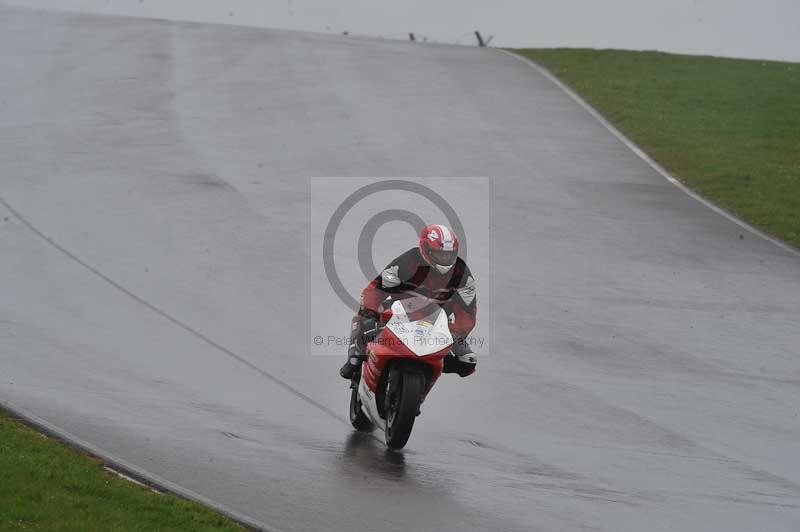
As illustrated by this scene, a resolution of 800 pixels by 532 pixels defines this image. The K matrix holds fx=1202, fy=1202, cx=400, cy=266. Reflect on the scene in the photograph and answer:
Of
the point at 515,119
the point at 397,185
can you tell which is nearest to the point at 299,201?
the point at 397,185

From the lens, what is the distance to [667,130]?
2909 cm

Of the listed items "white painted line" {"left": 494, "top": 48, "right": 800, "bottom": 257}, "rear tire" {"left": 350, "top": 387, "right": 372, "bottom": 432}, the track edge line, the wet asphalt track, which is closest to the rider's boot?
"rear tire" {"left": 350, "top": 387, "right": 372, "bottom": 432}

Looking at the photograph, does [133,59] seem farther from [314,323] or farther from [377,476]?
[377,476]

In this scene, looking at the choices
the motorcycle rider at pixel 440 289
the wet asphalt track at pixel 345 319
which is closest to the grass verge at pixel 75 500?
the wet asphalt track at pixel 345 319

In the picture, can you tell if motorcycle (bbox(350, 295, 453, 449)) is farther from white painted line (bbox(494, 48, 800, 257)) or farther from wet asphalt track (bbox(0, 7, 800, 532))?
white painted line (bbox(494, 48, 800, 257))

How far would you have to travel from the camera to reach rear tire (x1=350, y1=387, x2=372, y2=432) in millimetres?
11147

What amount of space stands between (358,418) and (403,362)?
1292mm

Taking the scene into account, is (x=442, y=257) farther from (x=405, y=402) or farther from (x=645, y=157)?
(x=645, y=157)

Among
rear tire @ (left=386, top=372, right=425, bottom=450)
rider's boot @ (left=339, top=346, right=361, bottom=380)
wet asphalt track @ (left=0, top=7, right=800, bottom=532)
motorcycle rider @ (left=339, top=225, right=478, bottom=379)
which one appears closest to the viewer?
wet asphalt track @ (left=0, top=7, right=800, bottom=532)

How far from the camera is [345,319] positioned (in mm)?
15383

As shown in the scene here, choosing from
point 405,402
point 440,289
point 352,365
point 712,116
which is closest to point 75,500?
point 405,402

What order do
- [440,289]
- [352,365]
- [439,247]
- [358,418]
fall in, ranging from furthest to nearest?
[358,418] → [352,365] → [440,289] → [439,247]

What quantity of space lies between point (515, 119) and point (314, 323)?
15321 mm

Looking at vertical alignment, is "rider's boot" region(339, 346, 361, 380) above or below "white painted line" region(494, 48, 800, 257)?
below
